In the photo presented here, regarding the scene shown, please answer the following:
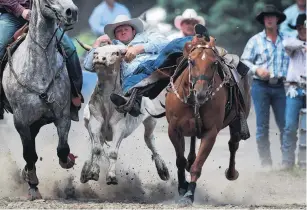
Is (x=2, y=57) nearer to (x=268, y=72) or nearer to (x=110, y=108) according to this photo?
(x=110, y=108)

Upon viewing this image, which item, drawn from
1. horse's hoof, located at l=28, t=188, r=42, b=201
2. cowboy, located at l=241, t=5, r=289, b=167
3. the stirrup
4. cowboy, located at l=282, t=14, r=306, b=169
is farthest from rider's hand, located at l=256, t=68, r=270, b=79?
horse's hoof, located at l=28, t=188, r=42, b=201

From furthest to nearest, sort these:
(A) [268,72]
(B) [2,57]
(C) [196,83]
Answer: (A) [268,72] → (B) [2,57] → (C) [196,83]

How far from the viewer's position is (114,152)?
1404 cm

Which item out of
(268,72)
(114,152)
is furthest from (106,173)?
(268,72)

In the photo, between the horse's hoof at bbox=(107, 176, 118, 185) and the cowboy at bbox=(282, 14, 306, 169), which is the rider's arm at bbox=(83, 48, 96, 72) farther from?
the cowboy at bbox=(282, 14, 306, 169)

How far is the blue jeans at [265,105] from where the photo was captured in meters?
17.7

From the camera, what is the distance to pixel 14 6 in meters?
14.1

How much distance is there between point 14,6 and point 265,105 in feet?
15.2

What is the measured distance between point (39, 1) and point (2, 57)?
2.83 feet

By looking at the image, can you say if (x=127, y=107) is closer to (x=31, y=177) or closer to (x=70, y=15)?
(x=31, y=177)

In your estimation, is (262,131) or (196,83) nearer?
(196,83)

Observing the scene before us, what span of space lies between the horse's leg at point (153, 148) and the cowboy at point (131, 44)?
2.73ft

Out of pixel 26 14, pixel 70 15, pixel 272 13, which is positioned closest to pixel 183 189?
pixel 70 15

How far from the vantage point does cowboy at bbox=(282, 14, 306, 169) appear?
57.8 feet
